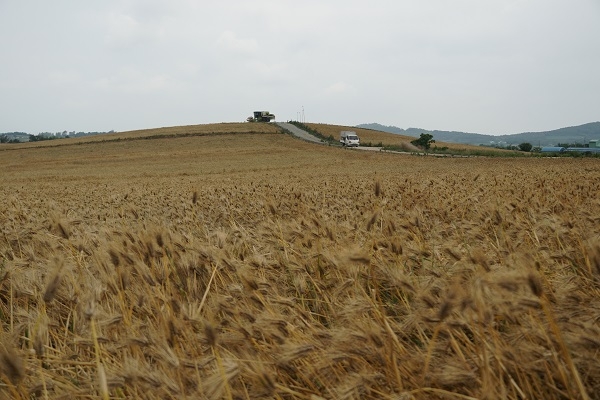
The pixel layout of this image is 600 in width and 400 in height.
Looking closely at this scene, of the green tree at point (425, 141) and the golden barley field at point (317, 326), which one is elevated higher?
the green tree at point (425, 141)

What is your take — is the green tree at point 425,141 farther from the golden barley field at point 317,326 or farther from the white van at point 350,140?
the golden barley field at point 317,326

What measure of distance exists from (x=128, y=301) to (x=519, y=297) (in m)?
2.70

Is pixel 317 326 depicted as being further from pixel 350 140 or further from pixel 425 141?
pixel 425 141

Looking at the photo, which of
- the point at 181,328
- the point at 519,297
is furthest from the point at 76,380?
the point at 519,297

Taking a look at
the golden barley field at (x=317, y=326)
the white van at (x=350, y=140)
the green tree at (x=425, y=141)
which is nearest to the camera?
the golden barley field at (x=317, y=326)

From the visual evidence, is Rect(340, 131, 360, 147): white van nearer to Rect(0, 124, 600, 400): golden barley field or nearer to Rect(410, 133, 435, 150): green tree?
Rect(410, 133, 435, 150): green tree

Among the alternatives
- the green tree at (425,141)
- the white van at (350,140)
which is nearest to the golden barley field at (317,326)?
the white van at (350,140)

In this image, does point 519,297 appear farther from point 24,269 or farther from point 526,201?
point 526,201

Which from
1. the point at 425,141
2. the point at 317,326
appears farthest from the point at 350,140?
the point at 317,326

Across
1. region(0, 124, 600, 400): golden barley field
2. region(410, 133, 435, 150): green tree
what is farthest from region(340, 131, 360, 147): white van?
region(0, 124, 600, 400): golden barley field

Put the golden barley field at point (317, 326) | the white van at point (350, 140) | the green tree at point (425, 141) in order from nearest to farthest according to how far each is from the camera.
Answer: the golden barley field at point (317, 326)
the white van at point (350, 140)
the green tree at point (425, 141)

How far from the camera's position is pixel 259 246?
173 inches

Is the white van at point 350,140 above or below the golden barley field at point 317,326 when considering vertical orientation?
above

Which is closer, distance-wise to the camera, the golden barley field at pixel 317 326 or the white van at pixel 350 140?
the golden barley field at pixel 317 326
